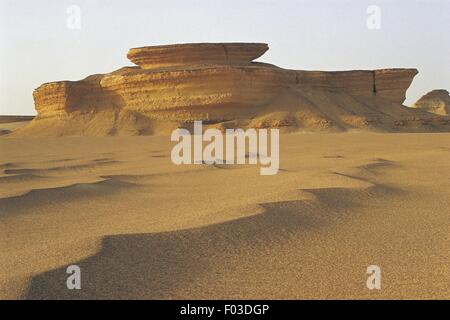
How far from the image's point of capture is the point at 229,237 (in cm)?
302

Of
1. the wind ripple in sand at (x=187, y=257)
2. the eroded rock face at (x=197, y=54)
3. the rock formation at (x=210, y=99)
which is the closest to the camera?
the wind ripple in sand at (x=187, y=257)

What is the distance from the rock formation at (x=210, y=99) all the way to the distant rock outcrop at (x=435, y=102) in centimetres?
2085

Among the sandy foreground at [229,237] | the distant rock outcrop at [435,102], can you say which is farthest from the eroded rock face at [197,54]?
the distant rock outcrop at [435,102]

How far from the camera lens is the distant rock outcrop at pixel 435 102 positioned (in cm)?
4297

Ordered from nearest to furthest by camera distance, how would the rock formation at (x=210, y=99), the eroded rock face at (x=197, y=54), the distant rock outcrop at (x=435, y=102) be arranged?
the rock formation at (x=210, y=99)
the eroded rock face at (x=197, y=54)
the distant rock outcrop at (x=435, y=102)

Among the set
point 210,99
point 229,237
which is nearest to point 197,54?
point 210,99

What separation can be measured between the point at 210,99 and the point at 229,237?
18588mm

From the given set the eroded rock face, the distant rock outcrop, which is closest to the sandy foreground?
the eroded rock face

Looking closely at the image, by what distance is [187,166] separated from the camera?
285 inches

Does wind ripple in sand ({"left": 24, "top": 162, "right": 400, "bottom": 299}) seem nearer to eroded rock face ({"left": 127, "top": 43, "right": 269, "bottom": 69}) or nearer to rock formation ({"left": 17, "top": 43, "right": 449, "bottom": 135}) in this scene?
rock formation ({"left": 17, "top": 43, "right": 449, "bottom": 135})

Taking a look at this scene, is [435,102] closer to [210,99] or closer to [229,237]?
[210,99]

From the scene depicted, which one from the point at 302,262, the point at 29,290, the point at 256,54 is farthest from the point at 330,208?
the point at 256,54

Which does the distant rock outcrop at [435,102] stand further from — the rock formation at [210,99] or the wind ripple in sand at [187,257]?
the wind ripple in sand at [187,257]

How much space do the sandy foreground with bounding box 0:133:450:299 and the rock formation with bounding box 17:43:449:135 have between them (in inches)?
582
